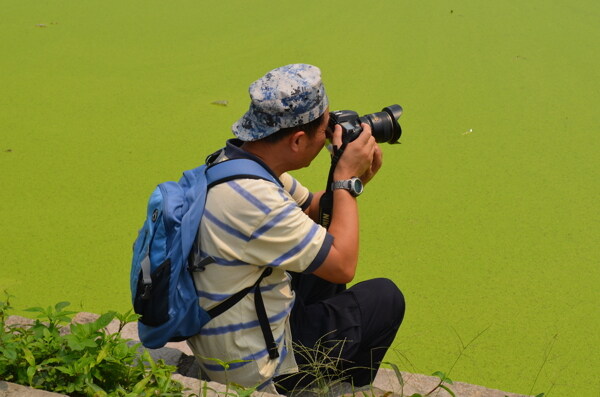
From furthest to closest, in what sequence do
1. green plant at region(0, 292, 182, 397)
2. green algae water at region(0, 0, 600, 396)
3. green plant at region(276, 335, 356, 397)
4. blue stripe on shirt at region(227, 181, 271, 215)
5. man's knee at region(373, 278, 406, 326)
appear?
green algae water at region(0, 0, 600, 396) → man's knee at region(373, 278, 406, 326) → green plant at region(276, 335, 356, 397) → blue stripe on shirt at region(227, 181, 271, 215) → green plant at region(0, 292, 182, 397)

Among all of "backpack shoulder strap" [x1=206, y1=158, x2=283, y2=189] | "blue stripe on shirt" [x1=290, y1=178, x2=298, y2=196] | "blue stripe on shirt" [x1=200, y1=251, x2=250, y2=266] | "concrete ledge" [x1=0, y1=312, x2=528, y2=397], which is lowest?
"concrete ledge" [x1=0, y1=312, x2=528, y2=397]

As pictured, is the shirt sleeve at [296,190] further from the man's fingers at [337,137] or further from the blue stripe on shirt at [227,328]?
the blue stripe on shirt at [227,328]

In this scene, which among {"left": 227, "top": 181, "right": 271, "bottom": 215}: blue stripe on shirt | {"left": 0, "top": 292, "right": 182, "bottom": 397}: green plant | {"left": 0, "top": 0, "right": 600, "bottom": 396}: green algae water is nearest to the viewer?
{"left": 0, "top": 292, "right": 182, "bottom": 397}: green plant

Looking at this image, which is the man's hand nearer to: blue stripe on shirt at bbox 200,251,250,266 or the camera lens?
the camera lens

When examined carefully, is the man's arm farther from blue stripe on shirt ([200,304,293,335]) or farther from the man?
blue stripe on shirt ([200,304,293,335])

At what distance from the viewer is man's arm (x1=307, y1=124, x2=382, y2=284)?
119 centimetres

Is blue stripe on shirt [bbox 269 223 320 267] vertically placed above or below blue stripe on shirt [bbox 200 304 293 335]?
above

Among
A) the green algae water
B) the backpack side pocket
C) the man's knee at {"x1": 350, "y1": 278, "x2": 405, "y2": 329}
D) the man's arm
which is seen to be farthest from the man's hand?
the green algae water

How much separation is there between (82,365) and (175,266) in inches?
8.2

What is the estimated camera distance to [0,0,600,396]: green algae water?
1786 millimetres

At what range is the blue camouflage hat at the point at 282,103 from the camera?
1.16 meters

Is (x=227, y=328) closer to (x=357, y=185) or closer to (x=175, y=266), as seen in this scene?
(x=175, y=266)

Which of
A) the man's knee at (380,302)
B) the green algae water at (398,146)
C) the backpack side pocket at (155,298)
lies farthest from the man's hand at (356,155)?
the green algae water at (398,146)

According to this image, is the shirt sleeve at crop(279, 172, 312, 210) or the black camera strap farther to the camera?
the shirt sleeve at crop(279, 172, 312, 210)
